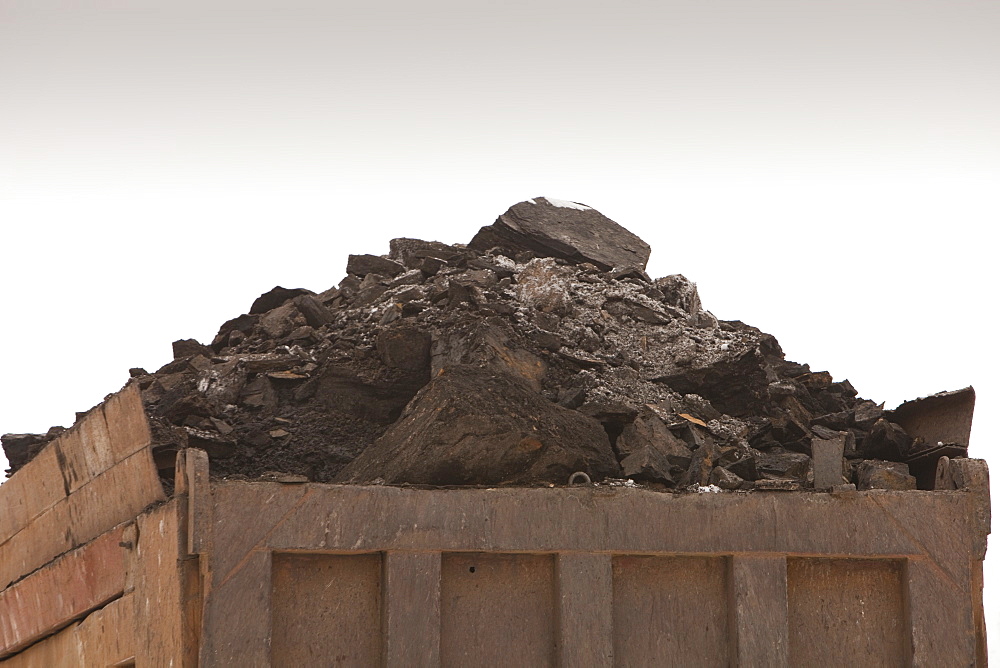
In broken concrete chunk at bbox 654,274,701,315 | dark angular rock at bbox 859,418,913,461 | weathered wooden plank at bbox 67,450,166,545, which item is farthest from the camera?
broken concrete chunk at bbox 654,274,701,315

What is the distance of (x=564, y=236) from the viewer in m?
7.80

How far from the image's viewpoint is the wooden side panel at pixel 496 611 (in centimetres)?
411

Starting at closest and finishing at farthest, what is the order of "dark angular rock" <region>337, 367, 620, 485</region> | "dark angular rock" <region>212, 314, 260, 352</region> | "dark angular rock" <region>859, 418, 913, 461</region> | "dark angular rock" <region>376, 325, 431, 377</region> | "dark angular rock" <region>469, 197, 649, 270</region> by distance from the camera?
1. "dark angular rock" <region>337, 367, 620, 485</region>
2. "dark angular rock" <region>859, 418, 913, 461</region>
3. "dark angular rock" <region>376, 325, 431, 377</region>
4. "dark angular rock" <region>212, 314, 260, 352</region>
5. "dark angular rock" <region>469, 197, 649, 270</region>

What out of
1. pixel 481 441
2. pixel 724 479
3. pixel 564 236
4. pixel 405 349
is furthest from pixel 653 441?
pixel 564 236

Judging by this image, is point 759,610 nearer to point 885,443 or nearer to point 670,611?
point 670,611

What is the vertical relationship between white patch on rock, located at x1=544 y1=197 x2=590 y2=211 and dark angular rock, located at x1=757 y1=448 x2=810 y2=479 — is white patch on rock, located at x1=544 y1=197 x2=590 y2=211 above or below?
above

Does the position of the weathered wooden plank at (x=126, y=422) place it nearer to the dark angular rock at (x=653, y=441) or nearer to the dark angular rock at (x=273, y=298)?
the dark angular rock at (x=653, y=441)

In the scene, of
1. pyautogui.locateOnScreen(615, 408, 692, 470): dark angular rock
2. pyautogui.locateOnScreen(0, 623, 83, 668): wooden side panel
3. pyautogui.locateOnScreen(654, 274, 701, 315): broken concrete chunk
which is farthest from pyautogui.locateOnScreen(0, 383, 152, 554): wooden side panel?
pyautogui.locateOnScreen(654, 274, 701, 315): broken concrete chunk

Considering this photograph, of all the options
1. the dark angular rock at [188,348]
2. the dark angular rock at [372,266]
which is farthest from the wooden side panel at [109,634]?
the dark angular rock at [372,266]

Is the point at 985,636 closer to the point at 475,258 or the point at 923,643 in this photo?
the point at 923,643

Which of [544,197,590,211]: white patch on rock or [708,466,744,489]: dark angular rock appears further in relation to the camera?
[544,197,590,211]: white patch on rock

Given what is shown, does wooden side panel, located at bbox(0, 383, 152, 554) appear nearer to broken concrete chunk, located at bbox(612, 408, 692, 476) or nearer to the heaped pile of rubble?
the heaped pile of rubble

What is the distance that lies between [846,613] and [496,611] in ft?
4.40

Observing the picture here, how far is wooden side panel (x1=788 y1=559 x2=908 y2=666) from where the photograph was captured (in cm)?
430
